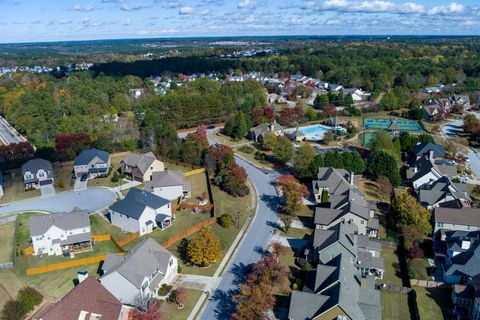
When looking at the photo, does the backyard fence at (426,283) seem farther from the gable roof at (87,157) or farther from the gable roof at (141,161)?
the gable roof at (87,157)

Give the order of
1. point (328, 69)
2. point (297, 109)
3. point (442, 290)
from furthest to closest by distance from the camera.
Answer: point (328, 69), point (297, 109), point (442, 290)

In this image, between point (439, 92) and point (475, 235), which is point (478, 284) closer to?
point (475, 235)

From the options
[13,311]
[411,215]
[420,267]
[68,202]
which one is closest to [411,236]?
[411,215]

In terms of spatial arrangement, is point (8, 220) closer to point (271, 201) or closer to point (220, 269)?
point (220, 269)

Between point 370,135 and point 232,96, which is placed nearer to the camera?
point 370,135

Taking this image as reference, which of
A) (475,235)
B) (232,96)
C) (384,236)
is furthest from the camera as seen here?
(232,96)

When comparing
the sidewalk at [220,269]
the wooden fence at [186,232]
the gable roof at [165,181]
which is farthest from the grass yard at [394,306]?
the gable roof at [165,181]

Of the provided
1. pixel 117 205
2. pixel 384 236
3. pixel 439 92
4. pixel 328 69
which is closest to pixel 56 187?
pixel 117 205

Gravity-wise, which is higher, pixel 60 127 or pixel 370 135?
pixel 60 127
